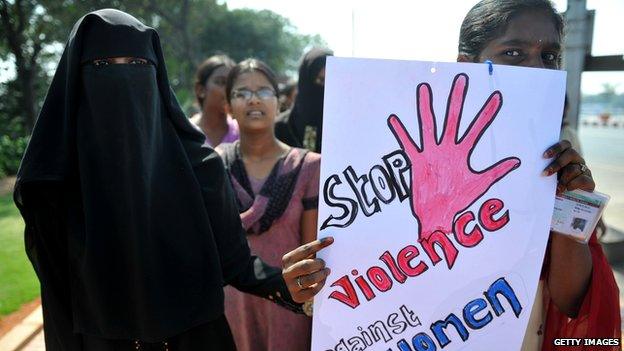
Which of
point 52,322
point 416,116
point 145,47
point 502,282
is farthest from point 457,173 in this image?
point 52,322

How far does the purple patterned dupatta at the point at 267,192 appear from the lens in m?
1.95

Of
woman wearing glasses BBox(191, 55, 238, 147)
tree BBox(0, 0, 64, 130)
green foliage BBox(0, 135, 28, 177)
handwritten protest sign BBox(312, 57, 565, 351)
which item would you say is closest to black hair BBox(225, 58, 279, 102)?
woman wearing glasses BBox(191, 55, 238, 147)

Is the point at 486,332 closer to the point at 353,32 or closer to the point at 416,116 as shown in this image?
the point at 416,116

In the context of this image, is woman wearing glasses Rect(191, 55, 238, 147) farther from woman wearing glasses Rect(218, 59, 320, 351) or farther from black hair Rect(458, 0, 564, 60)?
black hair Rect(458, 0, 564, 60)

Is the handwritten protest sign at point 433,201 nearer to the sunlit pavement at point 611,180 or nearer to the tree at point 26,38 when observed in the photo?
the sunlit pavement at point 611,180

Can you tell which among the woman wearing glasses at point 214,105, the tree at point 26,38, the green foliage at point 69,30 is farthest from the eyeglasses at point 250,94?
the tree at point 26,38

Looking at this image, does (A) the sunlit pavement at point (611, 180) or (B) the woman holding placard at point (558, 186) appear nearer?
(B) the woman holding placard at point (558, 186)

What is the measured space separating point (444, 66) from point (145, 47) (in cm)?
95

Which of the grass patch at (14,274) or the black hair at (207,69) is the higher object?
the black hair at (207,69)

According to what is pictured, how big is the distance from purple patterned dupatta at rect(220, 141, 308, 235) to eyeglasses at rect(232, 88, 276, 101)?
360 mm

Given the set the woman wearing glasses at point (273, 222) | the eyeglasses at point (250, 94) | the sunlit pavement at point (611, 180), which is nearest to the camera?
the woman wearing glasses at point (273, 222)

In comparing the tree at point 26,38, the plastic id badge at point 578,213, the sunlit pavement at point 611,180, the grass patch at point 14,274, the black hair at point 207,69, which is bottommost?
the grass patch at point 14,274

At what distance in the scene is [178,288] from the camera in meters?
1.40

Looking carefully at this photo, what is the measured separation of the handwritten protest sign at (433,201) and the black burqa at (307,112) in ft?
6.62
